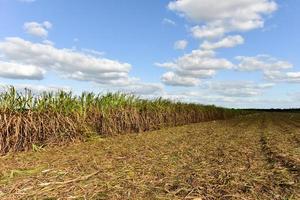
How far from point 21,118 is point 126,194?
6403mm

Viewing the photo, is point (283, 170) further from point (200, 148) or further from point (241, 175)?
point (200, 148)

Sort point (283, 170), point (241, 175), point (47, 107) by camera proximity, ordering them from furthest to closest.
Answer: point (47, 107), point (283, 170), point (241, 175)

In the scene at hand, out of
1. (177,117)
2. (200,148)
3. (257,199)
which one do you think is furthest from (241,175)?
(177,117)

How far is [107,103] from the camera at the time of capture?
15250 millimetres

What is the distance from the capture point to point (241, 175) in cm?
617

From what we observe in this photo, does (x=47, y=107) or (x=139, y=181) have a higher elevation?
(x=47, y=107)

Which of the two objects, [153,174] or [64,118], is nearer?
[153,174]

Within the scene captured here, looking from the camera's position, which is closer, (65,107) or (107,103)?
(65,107)

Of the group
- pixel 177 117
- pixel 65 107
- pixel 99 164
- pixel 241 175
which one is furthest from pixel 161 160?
pixel 177 117

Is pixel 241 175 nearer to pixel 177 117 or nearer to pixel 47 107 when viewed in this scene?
pixel 47 107

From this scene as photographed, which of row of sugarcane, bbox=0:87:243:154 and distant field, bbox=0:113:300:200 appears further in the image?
row of sugarcane, bbox=0:87:243:154

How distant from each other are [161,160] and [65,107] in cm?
550

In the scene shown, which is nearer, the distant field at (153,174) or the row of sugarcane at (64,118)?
the distant field at (153,174)

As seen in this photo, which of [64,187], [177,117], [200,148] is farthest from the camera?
[177,117]
